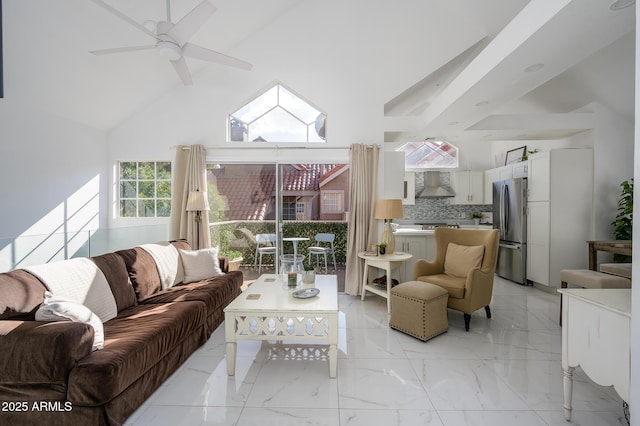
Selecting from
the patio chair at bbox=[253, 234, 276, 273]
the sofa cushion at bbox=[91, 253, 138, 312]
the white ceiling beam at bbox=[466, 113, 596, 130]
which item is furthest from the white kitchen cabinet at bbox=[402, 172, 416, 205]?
the sofa cushion at bbox=[91, 253, 138, 312]

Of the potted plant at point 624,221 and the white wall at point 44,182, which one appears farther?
the potted plant at point 624,221

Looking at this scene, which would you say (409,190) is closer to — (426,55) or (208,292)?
(426,55)

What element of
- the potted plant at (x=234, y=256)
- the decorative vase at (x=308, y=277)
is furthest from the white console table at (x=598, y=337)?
the potted plant at (x=234, y=256)

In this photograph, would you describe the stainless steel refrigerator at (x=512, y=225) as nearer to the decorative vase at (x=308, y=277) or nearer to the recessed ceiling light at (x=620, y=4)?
the recessed ceiling light at (x=620, y=4)

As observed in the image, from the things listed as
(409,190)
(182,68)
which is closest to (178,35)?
(182,68)

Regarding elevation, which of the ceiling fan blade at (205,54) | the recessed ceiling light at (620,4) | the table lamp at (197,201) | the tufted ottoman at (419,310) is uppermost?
the ceiling fan blade at (205,54)

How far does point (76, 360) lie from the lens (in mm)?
1511

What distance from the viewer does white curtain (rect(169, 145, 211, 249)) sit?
411cm

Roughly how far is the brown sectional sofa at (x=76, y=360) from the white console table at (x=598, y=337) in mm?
2538

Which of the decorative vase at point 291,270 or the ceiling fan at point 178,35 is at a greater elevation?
the ceiling fan at point 178,35

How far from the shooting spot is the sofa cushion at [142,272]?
2.71 metres

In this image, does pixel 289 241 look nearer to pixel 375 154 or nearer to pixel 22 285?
pixel 375 154

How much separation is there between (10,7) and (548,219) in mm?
6385

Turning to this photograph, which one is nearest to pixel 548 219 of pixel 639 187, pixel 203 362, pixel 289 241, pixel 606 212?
pixel 606 212
